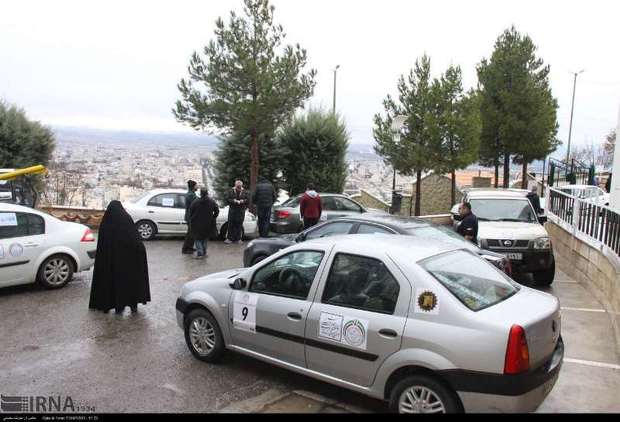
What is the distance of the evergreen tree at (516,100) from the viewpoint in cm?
2297

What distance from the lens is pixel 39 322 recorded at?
22.9 ft

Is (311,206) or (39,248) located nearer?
(39,248)

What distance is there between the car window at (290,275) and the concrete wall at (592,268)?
12.6 feet

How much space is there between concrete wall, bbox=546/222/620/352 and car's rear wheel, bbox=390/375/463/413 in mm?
3337

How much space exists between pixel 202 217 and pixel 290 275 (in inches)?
267

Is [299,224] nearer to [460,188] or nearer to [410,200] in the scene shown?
[410,200]

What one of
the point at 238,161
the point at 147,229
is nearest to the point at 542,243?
the point at 147,229

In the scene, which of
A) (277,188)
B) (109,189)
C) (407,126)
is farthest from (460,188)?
(109,189)

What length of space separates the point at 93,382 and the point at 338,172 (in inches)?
639

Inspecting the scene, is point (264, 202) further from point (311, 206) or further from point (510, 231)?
point (510, 231)

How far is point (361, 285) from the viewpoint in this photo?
4402mm

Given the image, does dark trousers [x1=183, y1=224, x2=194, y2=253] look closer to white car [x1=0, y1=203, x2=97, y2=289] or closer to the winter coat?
the winter coat

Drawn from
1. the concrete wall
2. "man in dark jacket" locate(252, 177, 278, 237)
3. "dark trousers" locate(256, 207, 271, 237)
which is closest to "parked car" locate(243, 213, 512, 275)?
the concrete wall

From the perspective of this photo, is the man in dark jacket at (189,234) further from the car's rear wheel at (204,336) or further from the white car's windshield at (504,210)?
the car's rear wheel at (204,336)
